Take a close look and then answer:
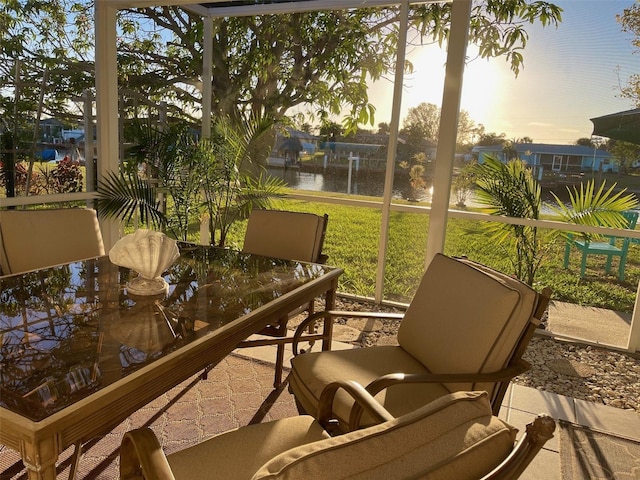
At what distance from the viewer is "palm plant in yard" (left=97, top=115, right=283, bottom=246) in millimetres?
4281

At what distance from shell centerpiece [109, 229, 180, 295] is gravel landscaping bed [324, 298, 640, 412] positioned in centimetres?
197

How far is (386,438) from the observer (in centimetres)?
78

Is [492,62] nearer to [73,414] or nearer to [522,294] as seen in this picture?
[522,294]

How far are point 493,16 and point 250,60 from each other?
7.43ft

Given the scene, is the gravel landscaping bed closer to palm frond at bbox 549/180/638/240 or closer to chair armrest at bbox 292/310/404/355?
palm frond at bbox 549/180/638/240

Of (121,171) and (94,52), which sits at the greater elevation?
(94,52)

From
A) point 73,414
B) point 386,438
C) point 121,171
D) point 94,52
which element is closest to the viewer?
point 386,438

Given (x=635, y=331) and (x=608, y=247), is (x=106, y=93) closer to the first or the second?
(x=608, y=247)

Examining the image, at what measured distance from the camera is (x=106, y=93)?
173 inches

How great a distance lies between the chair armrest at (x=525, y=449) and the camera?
2.55 feet

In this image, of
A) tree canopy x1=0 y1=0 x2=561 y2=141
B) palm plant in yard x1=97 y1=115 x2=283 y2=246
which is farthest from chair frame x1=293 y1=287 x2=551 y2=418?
palm plant in yard x1=97 y1=115 x2=283 y2=246

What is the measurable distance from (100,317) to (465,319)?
1339 mm

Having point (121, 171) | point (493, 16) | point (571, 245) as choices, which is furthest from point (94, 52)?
point (571, 245)

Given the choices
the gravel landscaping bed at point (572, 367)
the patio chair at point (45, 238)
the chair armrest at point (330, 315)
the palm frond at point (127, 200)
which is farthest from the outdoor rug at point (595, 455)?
the palm frond at point (127, 200)
